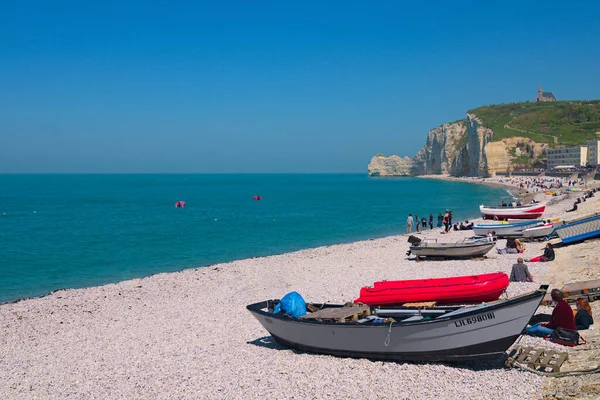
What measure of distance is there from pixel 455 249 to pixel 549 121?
516ft

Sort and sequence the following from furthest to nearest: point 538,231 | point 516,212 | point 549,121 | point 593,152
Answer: point 549,121 < point 593,152 < point 516,212 < point 538,231

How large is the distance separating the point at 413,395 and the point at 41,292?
21200 millimetres

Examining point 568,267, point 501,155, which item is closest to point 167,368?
point 568,267

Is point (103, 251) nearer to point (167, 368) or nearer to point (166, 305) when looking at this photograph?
point (166, 305)

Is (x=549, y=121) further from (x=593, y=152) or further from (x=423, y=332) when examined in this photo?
(x=423, y=332)

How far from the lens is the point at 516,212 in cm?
4516

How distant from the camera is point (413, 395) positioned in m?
9.52

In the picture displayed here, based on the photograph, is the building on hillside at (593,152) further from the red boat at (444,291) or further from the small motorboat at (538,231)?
the red boat at (444,291)

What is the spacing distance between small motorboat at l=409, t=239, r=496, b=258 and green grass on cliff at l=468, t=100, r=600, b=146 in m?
127

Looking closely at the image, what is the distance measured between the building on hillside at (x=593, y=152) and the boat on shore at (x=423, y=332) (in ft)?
397

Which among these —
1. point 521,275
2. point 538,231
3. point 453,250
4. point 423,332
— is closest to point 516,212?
point 538,231

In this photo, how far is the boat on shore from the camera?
10133 mm

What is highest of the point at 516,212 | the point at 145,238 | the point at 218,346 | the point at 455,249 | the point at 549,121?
the point at 549,121

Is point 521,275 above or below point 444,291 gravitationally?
below
